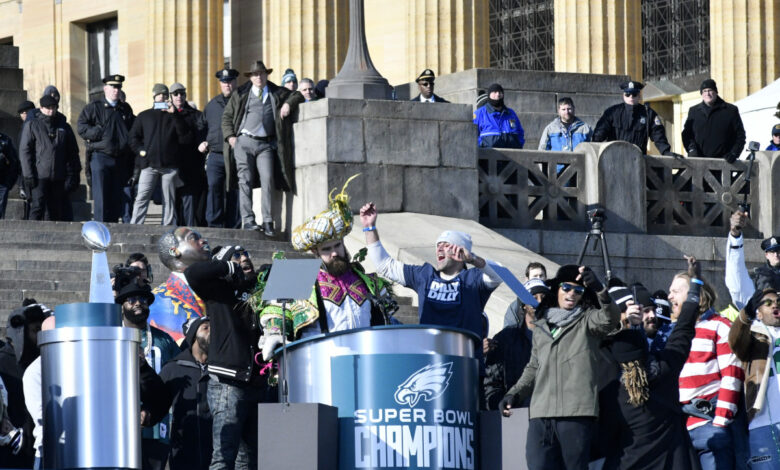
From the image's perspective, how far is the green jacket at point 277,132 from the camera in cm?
1881

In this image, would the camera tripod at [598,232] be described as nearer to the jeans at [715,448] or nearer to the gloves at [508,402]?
the jeans at [715,448]

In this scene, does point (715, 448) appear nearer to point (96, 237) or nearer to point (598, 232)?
point (96, 237)

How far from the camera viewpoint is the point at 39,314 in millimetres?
11922

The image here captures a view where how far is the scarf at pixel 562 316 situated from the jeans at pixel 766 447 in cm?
160

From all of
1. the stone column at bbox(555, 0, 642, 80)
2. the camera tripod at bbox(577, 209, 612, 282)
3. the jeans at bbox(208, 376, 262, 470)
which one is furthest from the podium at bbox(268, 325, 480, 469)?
the stone column at bbox(555, 0, 642, 80)

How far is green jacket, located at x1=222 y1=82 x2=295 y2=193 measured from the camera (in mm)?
18812

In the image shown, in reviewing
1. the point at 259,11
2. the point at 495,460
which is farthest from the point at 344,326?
the point at 259,11

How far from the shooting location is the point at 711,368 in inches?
479

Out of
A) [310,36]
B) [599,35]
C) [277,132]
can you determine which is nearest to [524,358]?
[277,132]

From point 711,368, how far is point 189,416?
3222 millimetres

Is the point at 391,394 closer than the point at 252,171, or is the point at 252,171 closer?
the point at 391,394

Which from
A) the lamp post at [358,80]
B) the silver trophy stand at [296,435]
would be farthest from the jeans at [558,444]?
the lamp post at [358,80]

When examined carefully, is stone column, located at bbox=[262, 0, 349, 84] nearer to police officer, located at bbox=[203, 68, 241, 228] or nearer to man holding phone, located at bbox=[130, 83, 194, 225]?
police officer, located at bbox=[203, 68, 241, 228]

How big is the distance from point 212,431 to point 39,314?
126cm
